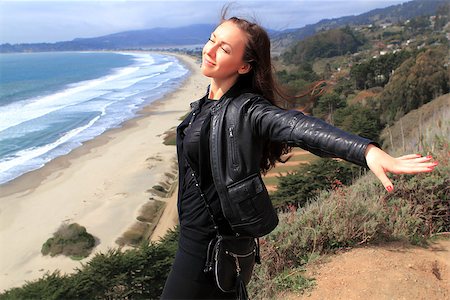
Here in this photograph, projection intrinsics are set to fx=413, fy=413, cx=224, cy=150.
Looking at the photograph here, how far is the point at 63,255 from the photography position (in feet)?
42.5

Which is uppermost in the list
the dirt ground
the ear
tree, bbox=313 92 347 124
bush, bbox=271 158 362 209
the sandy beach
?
the ear

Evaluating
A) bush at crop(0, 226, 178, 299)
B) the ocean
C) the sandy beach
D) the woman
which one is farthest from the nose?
the ocean

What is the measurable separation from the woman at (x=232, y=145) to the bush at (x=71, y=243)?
40.6 feet

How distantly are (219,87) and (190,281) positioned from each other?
0.76m

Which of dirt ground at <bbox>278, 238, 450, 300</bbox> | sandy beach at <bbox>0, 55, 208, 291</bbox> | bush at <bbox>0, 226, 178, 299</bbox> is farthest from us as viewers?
sandy beach at <bbox>0, 55, 208, 291</bbox>

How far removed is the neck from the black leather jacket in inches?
4.1

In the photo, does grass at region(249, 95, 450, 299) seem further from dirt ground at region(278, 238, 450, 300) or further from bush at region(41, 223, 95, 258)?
bush at region(41, 223, 95, 258)

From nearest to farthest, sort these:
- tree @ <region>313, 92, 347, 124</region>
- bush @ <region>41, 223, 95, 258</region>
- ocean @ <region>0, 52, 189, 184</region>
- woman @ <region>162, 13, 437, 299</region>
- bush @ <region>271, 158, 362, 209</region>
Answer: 1. woman @ <region>162, 13, 437, 299</region>
2. bush @ <region>271, 158, 362, 209</region>
3. bush @ <region>41, 223, 95, 258</region>
4. ocean @ <region>0, 52, 189, 184</region>
5. tree @ <region>313, 92, 347, 124</region>

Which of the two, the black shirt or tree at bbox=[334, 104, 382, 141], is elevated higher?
the black shirt

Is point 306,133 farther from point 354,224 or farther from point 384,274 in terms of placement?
point 354,224

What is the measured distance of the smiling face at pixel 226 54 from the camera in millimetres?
1534

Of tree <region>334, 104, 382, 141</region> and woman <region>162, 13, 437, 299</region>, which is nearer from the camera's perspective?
woman <region>162, 13, 437, 299</region>

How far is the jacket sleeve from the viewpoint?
3.95ft

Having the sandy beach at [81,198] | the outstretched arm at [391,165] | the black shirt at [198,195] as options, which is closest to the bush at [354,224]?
the black shirt at [198,195]
